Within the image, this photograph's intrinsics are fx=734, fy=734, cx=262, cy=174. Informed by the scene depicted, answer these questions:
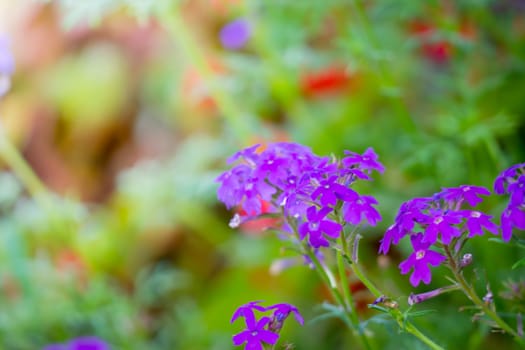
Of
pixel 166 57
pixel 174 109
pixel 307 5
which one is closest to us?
pixel 307 5

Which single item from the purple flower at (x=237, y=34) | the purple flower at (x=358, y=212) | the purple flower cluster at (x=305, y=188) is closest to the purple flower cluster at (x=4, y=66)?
the purple flower at (x=237, y=34)

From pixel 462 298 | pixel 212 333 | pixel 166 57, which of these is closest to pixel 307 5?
pixel 462 298

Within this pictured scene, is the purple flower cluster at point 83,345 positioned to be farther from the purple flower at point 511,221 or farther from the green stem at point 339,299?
the purple flower at point 511,221

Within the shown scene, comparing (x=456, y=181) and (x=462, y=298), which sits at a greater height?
(x=456, y=181)

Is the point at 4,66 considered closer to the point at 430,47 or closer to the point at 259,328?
the point at 259,328

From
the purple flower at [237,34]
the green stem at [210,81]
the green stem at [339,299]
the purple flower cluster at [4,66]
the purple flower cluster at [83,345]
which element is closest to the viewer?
the green stem at [339,299]

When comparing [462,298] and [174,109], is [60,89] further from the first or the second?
[462,298]

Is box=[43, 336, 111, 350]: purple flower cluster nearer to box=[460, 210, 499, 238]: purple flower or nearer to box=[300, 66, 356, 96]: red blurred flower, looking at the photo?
box=[460, 210, 499, 238]: purple flower

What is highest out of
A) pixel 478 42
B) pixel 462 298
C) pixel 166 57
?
pixel 166 57
